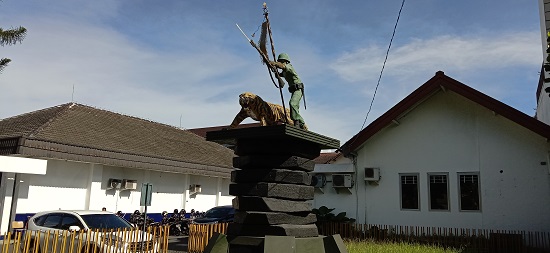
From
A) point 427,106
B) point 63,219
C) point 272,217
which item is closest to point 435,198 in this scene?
point 427,106

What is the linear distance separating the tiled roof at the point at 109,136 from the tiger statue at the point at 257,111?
12274mm

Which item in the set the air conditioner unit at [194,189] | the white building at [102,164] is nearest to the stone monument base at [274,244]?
the white building at [102,164]

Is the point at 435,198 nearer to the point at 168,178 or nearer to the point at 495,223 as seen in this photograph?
the point at 495,223

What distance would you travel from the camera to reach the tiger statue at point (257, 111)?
25.2ft

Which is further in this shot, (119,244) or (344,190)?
(344,190)

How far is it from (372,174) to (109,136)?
→ 510 inches

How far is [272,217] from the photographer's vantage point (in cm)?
695

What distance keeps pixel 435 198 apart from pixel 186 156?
1463 centimetres

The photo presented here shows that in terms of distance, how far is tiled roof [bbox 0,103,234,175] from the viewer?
18688mm

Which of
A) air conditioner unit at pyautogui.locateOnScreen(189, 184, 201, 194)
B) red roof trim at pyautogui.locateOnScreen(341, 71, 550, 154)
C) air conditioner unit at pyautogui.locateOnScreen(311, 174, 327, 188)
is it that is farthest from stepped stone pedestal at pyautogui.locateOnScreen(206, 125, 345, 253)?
air conditioner unit at pyautogui.locateOnScreen(189, 184, 201, 194)

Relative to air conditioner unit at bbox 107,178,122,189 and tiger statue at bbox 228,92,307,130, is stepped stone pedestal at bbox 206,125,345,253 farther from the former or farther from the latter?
air conditioner unit at bbox 107,178,122,189

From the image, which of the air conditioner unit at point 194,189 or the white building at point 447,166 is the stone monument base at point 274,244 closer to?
the white building at point 447,166

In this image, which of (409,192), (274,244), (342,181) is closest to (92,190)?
(342,181)

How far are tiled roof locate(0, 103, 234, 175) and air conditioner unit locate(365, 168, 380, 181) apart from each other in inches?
431
